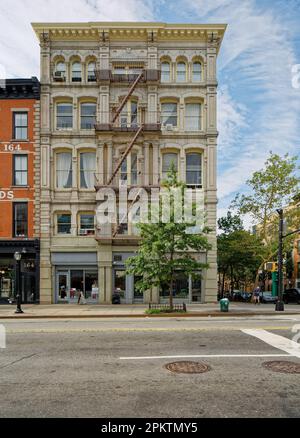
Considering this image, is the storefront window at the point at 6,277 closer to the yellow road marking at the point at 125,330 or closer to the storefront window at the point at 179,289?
the storefront window at the point at 179,289

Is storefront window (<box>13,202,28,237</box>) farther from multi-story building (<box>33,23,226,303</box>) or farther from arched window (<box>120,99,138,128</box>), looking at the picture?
arched window (<box>120,99,138,128</box>)

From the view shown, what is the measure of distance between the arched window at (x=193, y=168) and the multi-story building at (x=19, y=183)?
1110 cm

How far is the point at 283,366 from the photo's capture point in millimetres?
8117

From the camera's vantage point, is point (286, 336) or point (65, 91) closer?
point (286, 336)

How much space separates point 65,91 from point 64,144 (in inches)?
159

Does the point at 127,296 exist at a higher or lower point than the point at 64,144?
lower

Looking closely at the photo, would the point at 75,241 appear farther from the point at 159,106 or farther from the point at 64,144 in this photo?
the point at 159,106

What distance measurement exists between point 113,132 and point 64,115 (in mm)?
4138

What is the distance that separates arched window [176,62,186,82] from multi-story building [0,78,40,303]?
10499mm

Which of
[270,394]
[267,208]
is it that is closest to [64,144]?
[267,208]

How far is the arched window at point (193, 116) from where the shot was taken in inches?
1047

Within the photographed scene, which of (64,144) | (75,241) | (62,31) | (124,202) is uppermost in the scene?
(62,31)

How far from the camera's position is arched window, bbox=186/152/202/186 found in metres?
26.3

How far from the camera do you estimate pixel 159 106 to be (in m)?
26.4
